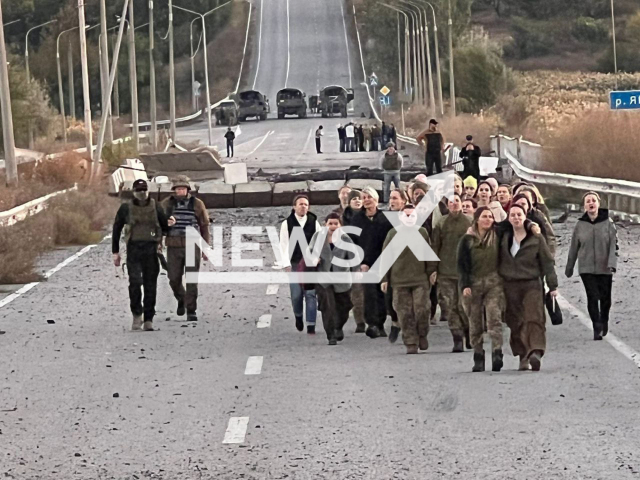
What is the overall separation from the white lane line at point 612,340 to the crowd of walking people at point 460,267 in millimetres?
222

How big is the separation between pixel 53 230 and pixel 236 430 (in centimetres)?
2210

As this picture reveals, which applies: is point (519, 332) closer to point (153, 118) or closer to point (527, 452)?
point (527, 452)

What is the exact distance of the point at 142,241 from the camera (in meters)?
19.6

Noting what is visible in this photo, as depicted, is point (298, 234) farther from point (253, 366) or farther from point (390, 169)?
point (390, 169)

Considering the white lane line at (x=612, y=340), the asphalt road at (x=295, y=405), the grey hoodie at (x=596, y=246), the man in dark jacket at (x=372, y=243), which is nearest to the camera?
the asphalt road at (x=295, y=405)

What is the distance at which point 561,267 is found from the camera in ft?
86.1

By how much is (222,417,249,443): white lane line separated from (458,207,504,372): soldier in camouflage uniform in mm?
3263

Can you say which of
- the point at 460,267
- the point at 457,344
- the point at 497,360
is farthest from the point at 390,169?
the point at 497,360

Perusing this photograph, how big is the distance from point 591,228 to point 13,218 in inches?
699

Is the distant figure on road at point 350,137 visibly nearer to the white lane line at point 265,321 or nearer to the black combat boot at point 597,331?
the white lane line at point 265,321

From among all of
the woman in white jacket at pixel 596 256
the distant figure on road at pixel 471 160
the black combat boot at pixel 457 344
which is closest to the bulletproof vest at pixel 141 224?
the black combat boot at pixel 457 344

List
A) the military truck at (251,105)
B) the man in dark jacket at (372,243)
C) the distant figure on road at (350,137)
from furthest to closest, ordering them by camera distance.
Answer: the military truck at (251,105), the distant figure on road at (350,137), the man in dark jacket at (372,243)

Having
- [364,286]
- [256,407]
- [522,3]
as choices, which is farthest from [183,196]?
[522,3]

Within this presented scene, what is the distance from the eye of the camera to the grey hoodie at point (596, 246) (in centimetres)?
1745
